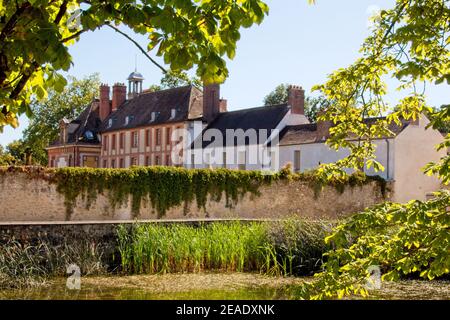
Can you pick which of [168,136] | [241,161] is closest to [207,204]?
[241,161]

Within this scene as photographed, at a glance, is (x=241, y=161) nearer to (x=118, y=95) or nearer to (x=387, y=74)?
(x=118, y=95)

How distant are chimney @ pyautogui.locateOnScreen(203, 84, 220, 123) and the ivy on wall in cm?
1919

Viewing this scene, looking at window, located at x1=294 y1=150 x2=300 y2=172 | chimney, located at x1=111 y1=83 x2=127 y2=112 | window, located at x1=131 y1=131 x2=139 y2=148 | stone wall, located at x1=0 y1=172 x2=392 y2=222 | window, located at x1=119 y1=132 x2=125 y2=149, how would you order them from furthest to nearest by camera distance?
chimney, located at x1=111 y1=83 x2=127 y2=112 < window, located at x1=119 y1=132 x2=125 y2=149 < window, located at x1=131 y1=131 x2=139 y2=148 < window, located at x1=294 y1=150 x2=300 y2=172 < stone wall, located at x1=0 y1=172 x2=392 y2=222

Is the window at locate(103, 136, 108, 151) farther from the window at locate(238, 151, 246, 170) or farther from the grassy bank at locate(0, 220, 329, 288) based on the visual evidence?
the grassy bank at locate(0, 220, 329, 288)

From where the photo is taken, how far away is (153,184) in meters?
23.1

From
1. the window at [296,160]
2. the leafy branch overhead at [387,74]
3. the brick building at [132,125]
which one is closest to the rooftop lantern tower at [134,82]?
the brick building at [132,125]

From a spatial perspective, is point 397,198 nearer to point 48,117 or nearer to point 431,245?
point 431,245

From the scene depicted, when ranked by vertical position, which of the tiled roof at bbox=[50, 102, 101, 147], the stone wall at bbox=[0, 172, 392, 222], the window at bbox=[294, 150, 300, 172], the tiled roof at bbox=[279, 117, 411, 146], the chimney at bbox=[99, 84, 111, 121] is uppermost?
the chimney at bbox=[99, 84, 111, 121]

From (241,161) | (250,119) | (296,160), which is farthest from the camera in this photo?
(250,119)

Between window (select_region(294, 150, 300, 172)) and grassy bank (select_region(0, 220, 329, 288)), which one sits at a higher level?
→ window (select_region(294, 150, 300, 172))

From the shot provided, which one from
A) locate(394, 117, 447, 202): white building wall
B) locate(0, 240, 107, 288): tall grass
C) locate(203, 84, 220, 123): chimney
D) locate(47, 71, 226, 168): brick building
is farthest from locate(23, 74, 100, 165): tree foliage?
locate(0, 240, 107, 288): tall grass

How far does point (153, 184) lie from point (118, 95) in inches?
1315

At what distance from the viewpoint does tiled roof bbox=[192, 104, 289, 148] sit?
3986cm
